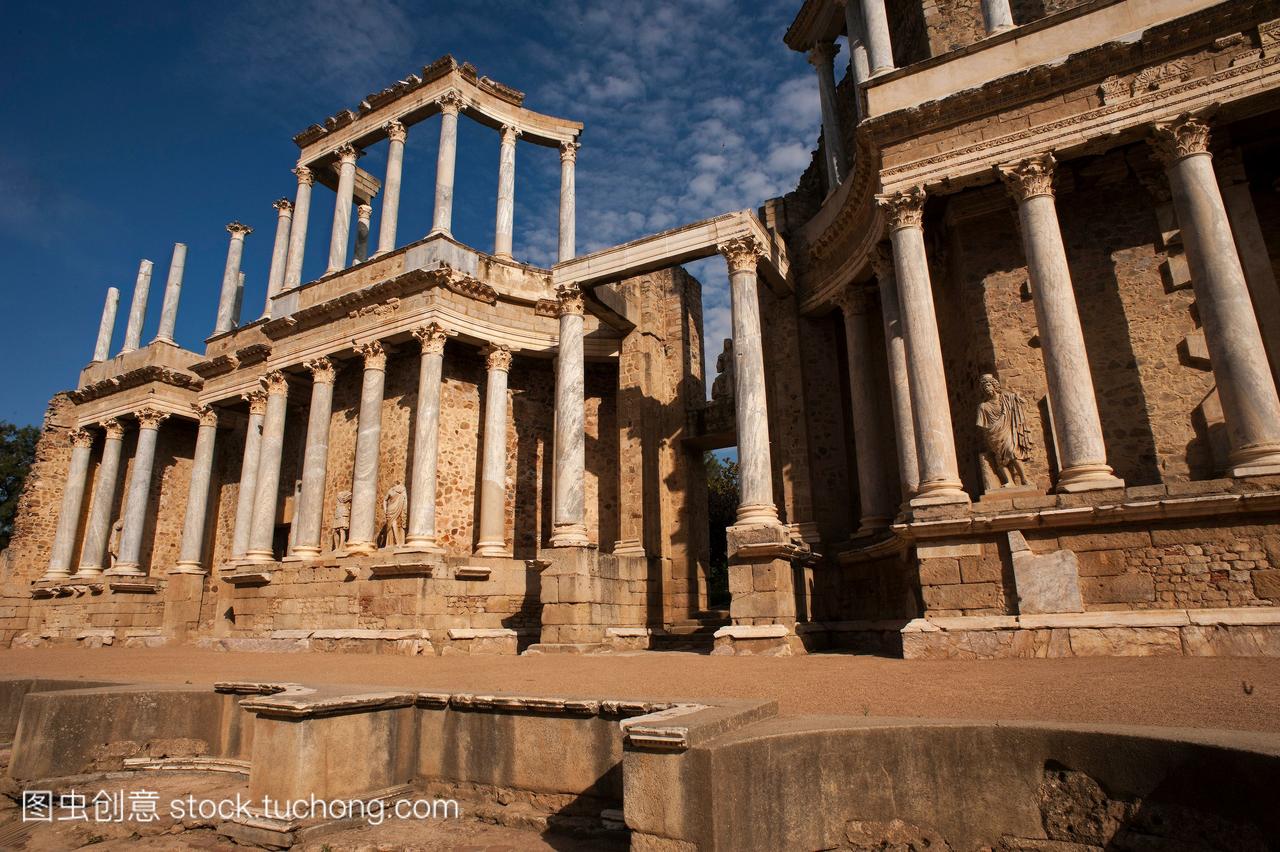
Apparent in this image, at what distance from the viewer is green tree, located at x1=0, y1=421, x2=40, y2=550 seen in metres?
36.3

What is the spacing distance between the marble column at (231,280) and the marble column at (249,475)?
4656 mm

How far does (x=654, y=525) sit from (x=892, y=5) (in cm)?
1260

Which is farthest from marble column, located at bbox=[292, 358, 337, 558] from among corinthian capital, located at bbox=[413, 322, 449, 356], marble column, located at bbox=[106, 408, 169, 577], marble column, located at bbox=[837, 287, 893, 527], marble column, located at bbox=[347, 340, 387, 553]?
marble column, located at bbox=[837, 287, 893, 527]

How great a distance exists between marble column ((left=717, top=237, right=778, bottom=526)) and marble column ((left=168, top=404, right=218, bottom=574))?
1738 cm

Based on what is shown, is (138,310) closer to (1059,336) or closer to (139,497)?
(139,497)

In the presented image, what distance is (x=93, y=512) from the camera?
23.5 metres

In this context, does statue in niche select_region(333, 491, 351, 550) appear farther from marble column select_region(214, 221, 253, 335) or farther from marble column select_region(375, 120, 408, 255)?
marble column select_region(214, 221, 253, 335)

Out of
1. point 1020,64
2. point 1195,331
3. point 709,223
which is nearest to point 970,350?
point 1195,331

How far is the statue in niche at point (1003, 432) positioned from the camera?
10.3 meters

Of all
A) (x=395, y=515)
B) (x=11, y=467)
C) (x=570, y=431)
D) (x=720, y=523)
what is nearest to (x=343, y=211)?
(x=395, y=515)

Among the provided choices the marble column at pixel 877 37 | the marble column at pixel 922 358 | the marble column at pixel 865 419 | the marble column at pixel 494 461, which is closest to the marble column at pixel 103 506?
the marble column at pixel 494 461

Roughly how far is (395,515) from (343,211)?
29.8ft

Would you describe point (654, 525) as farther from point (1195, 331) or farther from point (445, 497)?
point (1195, 331)

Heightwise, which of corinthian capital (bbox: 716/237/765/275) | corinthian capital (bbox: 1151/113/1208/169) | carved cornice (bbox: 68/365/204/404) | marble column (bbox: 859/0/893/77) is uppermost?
marble column (bbox: 859/0/893/77)
